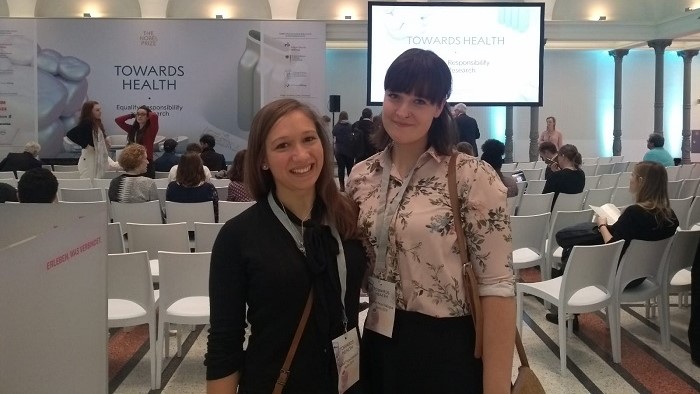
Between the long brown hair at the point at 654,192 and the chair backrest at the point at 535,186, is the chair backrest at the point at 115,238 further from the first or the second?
the chair backrest at the point at 535,186

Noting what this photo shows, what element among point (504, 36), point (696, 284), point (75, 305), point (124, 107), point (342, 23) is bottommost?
point (696, 284)

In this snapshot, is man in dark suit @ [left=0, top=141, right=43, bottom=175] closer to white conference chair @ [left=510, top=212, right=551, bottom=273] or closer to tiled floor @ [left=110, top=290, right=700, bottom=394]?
tiled floor @ [left=110, top=290, right=700, bottom=394]

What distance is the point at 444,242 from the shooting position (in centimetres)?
166

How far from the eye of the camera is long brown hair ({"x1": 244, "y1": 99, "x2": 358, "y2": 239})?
1604mm

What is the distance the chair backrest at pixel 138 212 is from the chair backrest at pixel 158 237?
109 centimetres

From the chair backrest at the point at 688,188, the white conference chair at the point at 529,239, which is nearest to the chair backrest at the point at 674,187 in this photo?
the chair backrest at the point at 688,188

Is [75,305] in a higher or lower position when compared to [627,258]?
higher

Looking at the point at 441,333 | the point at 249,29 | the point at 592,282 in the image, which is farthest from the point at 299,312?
the point at 249,29

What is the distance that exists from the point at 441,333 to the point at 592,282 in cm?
261

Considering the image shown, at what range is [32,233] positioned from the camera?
1.05m

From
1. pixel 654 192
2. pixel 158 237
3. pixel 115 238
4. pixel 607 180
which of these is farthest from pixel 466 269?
pixel 607 180

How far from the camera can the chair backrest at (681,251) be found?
169 inches

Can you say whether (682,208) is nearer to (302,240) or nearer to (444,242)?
(444,242)

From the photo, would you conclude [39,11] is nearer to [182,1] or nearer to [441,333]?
[182,1]
